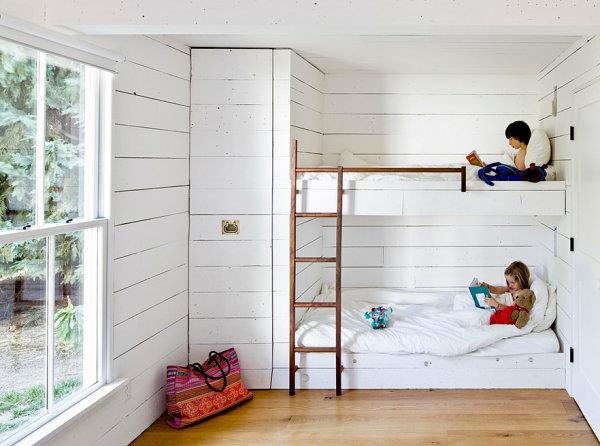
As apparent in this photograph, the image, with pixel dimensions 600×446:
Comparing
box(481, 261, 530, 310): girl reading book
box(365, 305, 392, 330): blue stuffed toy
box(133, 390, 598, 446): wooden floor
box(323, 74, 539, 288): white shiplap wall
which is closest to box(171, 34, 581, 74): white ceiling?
box(323, 74, 539, 288): white shiplap wall

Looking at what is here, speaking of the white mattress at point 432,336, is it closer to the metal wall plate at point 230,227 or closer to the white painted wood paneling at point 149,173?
the metal wall plate at point 230,227

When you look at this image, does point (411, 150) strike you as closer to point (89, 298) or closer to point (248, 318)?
point (248, 318)

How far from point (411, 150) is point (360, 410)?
2030mm

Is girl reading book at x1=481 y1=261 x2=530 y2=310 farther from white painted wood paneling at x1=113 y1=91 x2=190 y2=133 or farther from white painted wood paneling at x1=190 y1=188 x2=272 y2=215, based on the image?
white painted wood paneling at x1=113 y1=91 x2=190 y2=133

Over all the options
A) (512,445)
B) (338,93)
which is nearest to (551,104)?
(338,93)

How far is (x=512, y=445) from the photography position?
8.95 ft

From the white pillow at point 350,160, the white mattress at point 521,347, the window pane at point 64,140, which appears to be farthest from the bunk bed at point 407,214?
the window pane at point 64,140

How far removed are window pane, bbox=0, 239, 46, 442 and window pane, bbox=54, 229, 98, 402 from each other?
113 mm

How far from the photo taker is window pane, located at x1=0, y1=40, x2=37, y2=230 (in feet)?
6.58

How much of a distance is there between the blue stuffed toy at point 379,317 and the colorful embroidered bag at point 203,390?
934 millimetres

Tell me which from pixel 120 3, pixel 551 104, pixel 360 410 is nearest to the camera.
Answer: pixel 120 3

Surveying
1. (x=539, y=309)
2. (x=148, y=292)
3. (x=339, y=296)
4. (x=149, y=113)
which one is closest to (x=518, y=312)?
(x=539, y=309)

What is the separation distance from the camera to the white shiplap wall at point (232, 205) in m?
3.37

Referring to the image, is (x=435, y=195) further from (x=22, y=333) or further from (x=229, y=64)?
(x=22, y=333)
